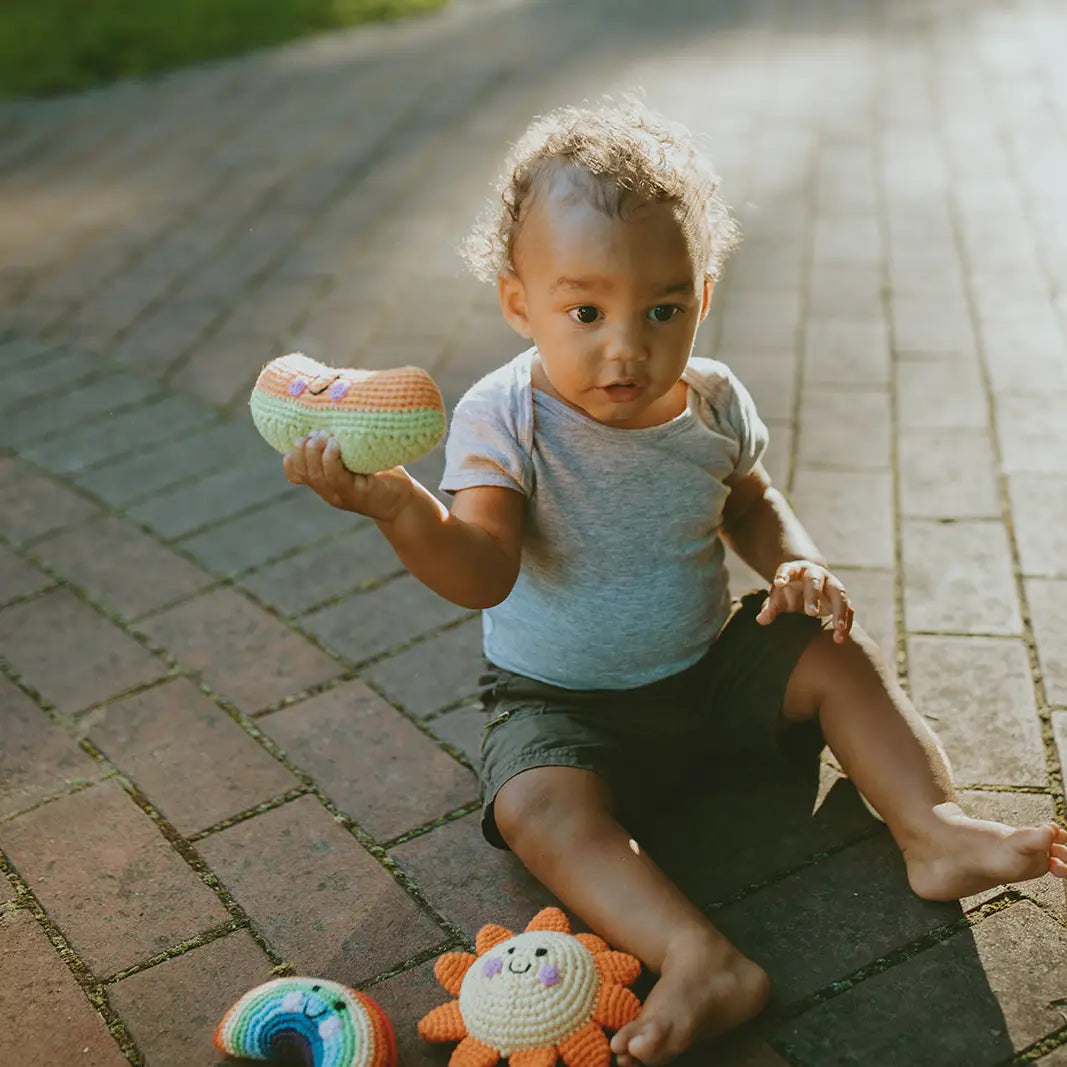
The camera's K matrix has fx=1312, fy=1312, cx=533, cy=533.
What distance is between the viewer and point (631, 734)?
6.16 ft

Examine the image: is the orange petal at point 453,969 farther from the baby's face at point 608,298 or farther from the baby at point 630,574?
the baby's face at point 608,298

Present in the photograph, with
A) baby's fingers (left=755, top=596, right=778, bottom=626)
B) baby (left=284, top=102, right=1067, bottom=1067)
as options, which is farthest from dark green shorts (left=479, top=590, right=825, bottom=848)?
baby's fingers (left=755, top=596, right=778, bottom=626)

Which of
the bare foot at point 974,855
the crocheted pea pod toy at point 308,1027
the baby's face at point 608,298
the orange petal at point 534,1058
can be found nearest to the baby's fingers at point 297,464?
the baby's face at point 608,298

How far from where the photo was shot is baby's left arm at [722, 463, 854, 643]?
5.93 ft

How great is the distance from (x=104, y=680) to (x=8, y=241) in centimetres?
281

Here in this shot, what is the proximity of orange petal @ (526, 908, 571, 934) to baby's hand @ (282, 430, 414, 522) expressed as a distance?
0.55m

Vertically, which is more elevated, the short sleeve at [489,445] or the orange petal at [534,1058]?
the short sleeve at [489,445]

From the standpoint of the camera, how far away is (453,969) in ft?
5.36

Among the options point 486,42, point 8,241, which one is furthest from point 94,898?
point 486,42

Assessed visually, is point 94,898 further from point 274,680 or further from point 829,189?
point 829,189

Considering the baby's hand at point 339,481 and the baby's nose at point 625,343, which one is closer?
the baby's hand at point 339,481

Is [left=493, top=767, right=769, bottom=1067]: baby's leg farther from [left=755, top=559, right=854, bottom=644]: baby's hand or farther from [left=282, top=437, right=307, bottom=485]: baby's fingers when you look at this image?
[left=282, top=437, right=307, bottom=485]: baby's fingers

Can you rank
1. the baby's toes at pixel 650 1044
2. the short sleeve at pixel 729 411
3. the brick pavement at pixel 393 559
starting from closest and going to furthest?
the baby's toes at pixel 650 1044 < the brick pavement at pixel 393 559 < the short sleeve at pixel 729 411

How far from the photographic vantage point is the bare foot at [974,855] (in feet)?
5.31
